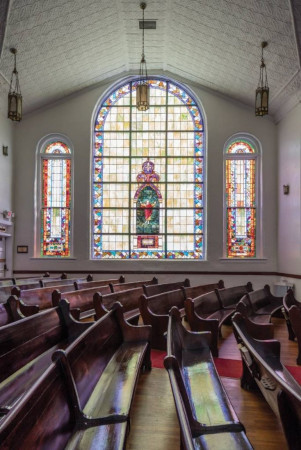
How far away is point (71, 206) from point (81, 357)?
7729 mm

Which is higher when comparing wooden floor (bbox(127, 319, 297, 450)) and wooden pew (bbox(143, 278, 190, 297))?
wooden pew (bbox(143, 278, 190, 297))

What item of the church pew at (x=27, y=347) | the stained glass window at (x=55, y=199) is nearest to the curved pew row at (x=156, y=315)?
the church pew at (x=27, y=347)

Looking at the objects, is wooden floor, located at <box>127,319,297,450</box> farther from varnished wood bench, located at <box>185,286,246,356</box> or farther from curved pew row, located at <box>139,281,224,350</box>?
varnished wood bench, located at <box>185,286,246,356</box>

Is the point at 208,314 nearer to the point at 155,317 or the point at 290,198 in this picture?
the point at 155,317

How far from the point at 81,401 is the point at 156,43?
27.0ft

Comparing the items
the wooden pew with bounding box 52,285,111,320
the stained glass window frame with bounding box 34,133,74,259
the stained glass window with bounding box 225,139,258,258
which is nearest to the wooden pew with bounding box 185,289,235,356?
the wooden pew with bounding box 52,285,111,320

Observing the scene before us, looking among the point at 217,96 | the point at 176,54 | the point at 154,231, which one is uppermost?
the point at 176,54

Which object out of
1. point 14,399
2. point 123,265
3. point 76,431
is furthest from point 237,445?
point 123,265

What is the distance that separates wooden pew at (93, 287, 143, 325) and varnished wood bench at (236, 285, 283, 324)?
1.43 m

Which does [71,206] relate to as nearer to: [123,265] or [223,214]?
[123,265]

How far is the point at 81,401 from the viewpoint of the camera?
2484 mm

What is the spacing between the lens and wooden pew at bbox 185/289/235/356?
16.4ft

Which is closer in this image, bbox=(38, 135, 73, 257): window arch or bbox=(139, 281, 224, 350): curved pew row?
bbox=(139, 281, 224, 350): curved pew row

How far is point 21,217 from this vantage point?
32.8 ft
